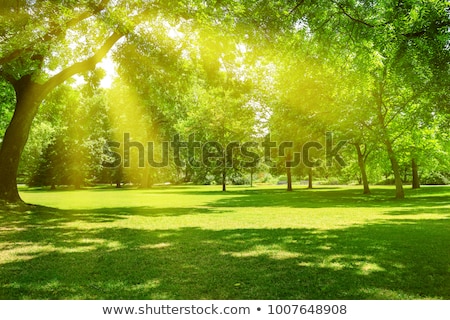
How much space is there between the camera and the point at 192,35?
1844 centimetres

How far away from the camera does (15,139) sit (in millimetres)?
17688

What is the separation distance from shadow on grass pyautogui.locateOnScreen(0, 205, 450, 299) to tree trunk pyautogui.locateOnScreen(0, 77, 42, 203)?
7273mm

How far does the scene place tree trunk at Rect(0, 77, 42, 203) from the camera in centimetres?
1755

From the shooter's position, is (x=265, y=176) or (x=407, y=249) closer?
(x=407, y=249)

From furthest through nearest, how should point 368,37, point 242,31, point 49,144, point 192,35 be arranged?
point 49,144 < point 192,35 < point 242,31 < point 368,37

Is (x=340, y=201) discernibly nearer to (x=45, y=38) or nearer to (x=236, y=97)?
(x=236, y=97)

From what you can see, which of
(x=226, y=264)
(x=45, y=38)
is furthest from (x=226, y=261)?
(x=45, y=38)

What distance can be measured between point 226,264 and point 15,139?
1521 cm

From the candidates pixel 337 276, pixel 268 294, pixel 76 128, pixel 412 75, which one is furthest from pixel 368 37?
pixel 76 128

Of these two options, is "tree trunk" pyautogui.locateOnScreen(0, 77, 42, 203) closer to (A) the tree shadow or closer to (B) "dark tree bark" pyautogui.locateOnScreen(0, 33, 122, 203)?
(B) "dark tree bark" pyautogui.locateOnScreen(0, 33, 122, 203)

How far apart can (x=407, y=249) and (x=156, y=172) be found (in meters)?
58.2

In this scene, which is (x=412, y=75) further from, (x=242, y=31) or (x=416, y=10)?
(x=242, y=31)

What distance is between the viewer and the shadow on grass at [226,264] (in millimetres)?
5430

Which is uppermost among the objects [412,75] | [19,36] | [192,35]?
[192,35]
